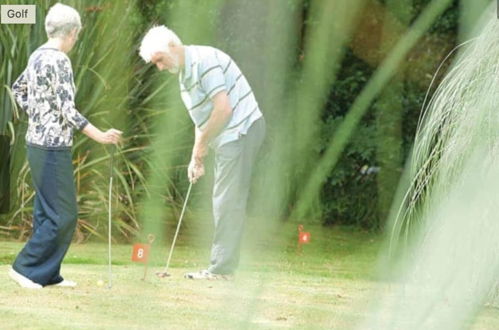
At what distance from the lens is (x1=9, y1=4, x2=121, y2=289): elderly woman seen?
12.0ft

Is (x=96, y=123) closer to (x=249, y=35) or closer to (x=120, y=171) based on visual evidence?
(x=120, y=171)

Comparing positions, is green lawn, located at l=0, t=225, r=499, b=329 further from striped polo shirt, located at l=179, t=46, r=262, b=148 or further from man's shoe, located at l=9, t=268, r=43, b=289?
striped polo shirt, located at l=179, t=46, r=262, b=148

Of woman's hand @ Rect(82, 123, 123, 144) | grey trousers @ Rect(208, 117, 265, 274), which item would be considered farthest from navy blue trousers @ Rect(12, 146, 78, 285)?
grey trousers @ Rect(208, 117, 265, 274)

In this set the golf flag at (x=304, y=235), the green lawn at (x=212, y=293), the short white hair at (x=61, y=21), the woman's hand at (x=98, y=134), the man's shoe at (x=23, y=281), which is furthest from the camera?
the man's shoe at (x=23, y=281)

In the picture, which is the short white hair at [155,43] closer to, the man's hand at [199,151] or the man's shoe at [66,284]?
the man's hand at [199,151]

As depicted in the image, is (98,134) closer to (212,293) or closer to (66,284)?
(212,293)

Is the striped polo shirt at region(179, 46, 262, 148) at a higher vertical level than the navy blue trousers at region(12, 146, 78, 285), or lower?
higher

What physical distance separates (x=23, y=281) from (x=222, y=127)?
2.98 ft

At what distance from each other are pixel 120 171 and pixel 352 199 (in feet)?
5.83

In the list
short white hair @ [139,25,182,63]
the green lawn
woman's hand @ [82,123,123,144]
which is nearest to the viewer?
the green lawn

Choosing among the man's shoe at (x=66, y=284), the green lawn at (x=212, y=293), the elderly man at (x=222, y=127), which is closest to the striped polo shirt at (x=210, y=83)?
the elderly man at (x=222, y=127)

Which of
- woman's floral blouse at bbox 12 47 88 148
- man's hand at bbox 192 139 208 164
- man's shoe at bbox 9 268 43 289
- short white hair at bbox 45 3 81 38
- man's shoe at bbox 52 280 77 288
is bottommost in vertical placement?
man's shoe at bbox 52 280 77 288

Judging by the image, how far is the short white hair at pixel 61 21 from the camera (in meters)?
3.53

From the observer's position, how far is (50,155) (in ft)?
12.4
